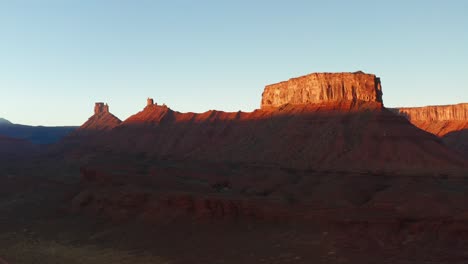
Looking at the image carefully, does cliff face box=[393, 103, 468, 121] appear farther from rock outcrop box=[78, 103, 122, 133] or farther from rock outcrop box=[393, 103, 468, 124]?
rock outcrop box=[78, 103, 122, 133]

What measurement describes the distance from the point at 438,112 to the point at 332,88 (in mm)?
66274

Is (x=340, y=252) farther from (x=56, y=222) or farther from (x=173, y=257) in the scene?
(x=56, y=222)

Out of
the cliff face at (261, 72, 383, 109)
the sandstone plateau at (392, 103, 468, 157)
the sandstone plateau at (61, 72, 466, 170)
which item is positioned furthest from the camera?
the sandstone plateau at (392, 103, 468, 157)

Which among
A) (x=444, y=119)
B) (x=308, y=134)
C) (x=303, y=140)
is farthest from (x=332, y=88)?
(x=444, y=119)

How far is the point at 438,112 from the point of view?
5241 inches

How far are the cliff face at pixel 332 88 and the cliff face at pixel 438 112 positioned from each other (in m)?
60.2

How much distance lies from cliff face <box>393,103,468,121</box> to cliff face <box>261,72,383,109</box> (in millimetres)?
60238

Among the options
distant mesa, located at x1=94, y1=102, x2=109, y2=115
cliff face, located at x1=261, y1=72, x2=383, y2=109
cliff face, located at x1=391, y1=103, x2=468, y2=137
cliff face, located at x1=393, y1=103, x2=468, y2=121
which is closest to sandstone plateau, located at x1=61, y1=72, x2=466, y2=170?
cliff face, located at x1=261, y1=72, x2=383, y2=109

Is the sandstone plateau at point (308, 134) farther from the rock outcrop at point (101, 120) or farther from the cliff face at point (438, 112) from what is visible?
the cliff face at point (438, 112)

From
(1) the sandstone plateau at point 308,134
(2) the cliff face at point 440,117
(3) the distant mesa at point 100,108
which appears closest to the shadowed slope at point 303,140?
(1) the sandstone plateau at point 308,134

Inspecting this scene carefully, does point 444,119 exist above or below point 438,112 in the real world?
below

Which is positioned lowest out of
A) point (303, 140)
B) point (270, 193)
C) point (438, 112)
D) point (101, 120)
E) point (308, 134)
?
point (270, 193)

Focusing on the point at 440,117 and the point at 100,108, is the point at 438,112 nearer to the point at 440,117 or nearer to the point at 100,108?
the point at 440,117

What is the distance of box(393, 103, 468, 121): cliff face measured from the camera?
126875 mm
